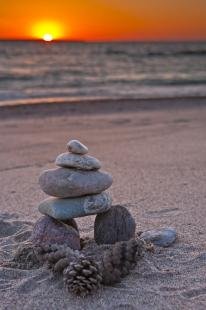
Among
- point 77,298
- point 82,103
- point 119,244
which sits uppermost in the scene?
point 82,103

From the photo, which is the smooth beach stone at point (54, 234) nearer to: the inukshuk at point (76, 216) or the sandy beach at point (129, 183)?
the inukshuk at point (76, 216)

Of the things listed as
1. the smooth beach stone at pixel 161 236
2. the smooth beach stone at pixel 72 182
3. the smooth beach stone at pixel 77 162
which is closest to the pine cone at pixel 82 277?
the smooth beach stone at pixel 72 182

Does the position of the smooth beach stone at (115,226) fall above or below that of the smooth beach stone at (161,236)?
above

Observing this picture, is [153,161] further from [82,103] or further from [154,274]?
[82,103]

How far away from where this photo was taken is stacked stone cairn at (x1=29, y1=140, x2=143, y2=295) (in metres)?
3.78

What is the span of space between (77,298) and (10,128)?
24.1 ft

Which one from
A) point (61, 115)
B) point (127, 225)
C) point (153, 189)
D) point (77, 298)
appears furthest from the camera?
point (61, 115)

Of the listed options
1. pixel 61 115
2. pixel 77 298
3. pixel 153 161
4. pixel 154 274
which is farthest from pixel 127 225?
pixel 61 115

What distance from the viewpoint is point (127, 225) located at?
166 inches

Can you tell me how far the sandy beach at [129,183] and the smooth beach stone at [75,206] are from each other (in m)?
0.43

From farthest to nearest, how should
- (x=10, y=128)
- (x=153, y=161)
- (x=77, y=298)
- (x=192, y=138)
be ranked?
(x=10, y=128) → (x=192, y=138) → (x=153, y=161) → (x=77, y=298)

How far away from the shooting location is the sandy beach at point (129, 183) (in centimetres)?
356

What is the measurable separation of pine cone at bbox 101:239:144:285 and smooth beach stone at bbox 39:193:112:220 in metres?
0.44

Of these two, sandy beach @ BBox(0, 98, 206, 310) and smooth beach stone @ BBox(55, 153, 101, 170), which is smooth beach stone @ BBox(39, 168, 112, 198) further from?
sandy beach @ BBox(0, 98, 206, 310)
